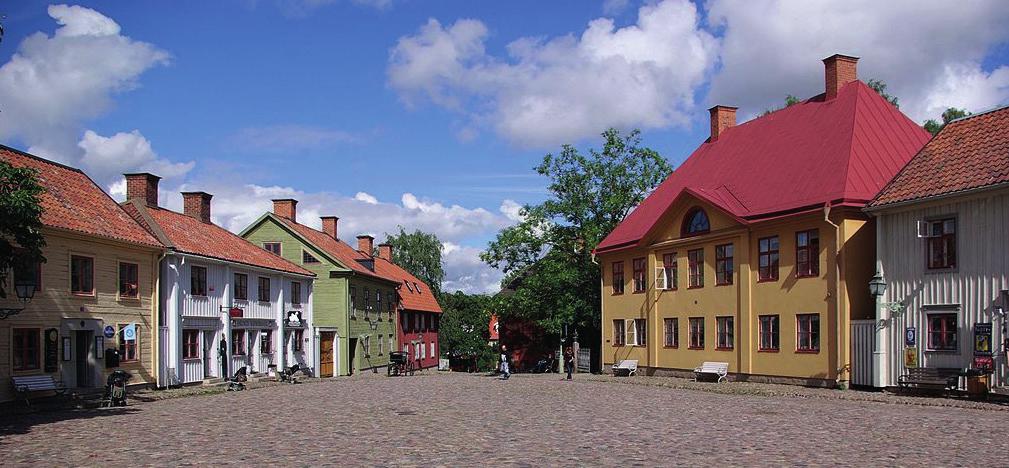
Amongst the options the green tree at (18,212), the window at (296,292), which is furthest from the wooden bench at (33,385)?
the window at (296,292)

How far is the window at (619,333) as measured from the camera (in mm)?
40719

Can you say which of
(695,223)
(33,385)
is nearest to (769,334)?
(695,223)

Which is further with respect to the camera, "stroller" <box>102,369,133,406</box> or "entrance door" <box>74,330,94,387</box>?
"entrance door" <box>74,330,94,387</box>

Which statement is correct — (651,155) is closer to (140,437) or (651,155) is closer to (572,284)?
(572,284)

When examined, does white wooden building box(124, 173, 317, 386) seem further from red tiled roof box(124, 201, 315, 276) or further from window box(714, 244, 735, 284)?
window box(714, 244, 735, 284)

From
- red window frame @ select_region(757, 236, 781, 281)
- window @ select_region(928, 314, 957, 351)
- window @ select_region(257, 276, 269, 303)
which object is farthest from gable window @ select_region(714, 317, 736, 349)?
window @ select_region(257, 276, 269, 303)

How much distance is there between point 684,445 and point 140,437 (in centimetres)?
914

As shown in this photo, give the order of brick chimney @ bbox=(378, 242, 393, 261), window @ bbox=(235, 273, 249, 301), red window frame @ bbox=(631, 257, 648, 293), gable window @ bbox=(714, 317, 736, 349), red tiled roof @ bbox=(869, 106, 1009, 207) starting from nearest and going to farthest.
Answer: red tiled roof @ bbox=(869, 106, 1009, 207), gable window @ bbox=(714, 317, 736, 349), window @ bbox=(235, 273, 249, 301), red window frame @ bbox=(631, 257, 648, 293), brick chimney @ bbox=(378, 242, 393, 261)

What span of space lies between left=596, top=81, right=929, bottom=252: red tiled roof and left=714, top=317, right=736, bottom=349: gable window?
391 cm

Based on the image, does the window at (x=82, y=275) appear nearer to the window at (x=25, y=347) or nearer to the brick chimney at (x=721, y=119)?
the window at (x=25, y=347)

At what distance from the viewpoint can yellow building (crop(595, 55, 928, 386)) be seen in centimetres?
2799

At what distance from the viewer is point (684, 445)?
14.1 metres

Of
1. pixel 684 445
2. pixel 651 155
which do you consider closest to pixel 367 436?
pixel 684 445

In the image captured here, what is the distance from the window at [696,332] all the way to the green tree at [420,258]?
55.5m
